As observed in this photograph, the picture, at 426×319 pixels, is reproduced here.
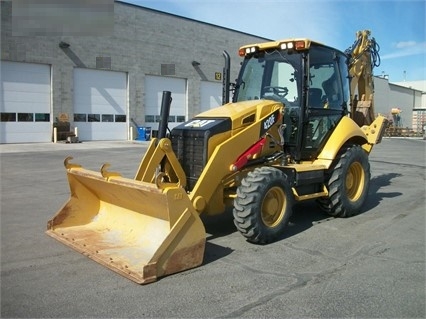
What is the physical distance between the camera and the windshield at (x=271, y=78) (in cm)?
694

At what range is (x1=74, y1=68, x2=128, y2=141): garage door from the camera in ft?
85.1

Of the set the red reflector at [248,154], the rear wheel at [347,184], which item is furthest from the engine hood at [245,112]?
the rear wheel at [347,184]

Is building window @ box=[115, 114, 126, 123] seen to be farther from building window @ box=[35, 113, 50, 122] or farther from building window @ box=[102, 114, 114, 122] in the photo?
building window @ box=[35, 113, 50, 122]

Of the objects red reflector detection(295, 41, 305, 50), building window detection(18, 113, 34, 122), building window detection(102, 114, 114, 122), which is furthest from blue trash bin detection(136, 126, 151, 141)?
red reflector detection(295, 41, 305, 50)

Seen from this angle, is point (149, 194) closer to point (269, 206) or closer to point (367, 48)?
point (269, 206)

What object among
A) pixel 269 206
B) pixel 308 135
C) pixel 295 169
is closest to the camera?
pixel 269 206

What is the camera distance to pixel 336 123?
775cm

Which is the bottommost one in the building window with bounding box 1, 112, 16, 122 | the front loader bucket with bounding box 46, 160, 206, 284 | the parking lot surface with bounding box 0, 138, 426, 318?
the parking lot surface with bounding box 0, 138, 426, 318

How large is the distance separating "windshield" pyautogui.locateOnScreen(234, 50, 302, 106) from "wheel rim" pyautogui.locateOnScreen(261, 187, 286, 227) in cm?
171

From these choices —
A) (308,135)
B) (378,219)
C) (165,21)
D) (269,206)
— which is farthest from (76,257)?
(165,21)

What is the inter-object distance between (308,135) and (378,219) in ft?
6.16

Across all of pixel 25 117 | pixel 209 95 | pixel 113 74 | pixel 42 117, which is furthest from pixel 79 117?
pixel 209 95

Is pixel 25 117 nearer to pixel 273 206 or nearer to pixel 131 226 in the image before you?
pixel 131 226

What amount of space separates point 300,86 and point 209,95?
26943 mm
